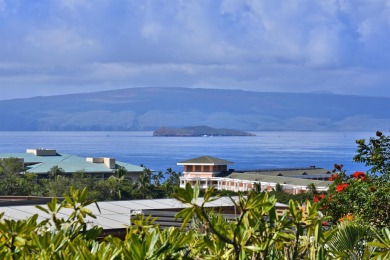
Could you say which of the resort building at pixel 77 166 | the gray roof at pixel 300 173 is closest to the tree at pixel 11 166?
the resort building at pixel 77 166

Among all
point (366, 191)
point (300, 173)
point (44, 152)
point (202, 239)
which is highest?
point (202, 239)

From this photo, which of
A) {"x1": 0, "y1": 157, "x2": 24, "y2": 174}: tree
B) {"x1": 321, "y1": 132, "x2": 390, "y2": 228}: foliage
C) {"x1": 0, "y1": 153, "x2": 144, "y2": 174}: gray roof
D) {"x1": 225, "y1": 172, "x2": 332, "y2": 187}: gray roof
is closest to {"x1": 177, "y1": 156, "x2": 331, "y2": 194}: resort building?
{"x1": 225, "y1": 172, "x2": 332, "y2": 187}: gray roof

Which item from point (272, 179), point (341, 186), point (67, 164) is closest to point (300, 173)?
point (272, 179)

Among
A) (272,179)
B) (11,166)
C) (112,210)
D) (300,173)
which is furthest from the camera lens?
(300,173)

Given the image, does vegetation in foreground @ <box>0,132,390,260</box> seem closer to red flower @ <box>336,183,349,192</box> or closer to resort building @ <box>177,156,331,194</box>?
red flower @ <box>336,183,349,192</box>

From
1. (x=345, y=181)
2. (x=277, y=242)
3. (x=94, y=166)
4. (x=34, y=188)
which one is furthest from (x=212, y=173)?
(x=277, y=242)

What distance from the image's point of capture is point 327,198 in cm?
920

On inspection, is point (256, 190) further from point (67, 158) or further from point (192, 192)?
point (67, 158)

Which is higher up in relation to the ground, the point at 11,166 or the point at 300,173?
the point at 11,166

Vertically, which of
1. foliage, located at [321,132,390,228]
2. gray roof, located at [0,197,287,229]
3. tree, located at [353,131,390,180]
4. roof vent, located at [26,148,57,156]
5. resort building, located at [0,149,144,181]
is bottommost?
resort building, located at [0,149,144,181]

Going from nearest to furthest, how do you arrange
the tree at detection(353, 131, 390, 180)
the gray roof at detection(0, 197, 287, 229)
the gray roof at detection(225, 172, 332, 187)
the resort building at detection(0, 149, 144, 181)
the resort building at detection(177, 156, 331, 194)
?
1. the tree at detection(353, 131, 390, 180)
2. the gray roof at detection(0, 197, 287, 229)
3. the resort building at detection(0, 149, 144, 181)
4. the gray roof at detection(225, 172, 332, 187)
5. the resort building at detection(177, 156, 331, 194)

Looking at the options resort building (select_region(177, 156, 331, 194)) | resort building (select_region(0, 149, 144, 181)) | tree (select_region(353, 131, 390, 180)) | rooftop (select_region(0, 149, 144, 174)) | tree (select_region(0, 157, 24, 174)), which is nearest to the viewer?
tree (select_region(353, 131, 390, 180))

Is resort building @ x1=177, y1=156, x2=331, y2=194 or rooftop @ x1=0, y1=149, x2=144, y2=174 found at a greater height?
rooftop @ x1=0, y1=149, x2=144, y2=174

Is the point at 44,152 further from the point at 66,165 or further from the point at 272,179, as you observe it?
the point at 272,179
